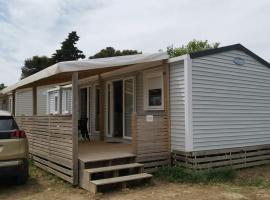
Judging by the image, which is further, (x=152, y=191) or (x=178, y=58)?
(x=178, y=58)

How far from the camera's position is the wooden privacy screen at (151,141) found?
838cm

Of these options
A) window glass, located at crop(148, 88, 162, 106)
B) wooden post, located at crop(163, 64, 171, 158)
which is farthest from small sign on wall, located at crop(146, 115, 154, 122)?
window glass, located at crop(148, 88, 162, 106)

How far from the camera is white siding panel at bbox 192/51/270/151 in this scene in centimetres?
885

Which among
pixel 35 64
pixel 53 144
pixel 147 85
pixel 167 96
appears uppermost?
pixel 35 64

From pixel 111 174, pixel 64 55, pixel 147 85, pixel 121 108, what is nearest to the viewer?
pixel 111 174

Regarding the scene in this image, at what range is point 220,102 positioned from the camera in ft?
30.6

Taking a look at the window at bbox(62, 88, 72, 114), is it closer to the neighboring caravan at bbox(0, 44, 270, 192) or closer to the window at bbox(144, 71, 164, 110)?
the neighboring caravan at bbox(0, 44, 270, 192)

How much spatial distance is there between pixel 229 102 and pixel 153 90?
6.85 feet

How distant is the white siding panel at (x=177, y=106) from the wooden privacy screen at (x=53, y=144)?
2.65 m

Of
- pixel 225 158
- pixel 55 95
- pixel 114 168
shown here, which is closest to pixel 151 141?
pixel 114 168

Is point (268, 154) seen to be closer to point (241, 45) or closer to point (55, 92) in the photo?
point (241, 45)

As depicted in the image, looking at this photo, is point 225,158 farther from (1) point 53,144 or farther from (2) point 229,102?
(1) point 53,144

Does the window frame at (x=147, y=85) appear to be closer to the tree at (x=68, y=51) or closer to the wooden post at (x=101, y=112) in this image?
the wooden post at (x=101, y=112)

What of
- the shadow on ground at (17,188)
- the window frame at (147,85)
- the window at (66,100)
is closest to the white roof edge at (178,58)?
the window frame at (147,85)
